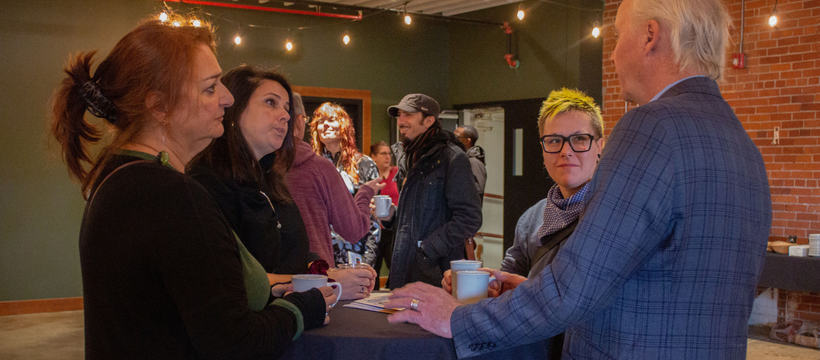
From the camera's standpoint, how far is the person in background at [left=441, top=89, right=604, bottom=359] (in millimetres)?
2004

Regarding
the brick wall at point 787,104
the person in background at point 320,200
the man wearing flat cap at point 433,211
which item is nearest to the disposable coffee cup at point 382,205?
the man wearing flat cap at point 433,211

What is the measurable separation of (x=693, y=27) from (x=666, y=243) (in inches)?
17.5

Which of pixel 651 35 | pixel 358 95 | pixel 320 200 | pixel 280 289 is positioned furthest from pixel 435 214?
pixel 358 95

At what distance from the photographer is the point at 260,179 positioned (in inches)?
86.1

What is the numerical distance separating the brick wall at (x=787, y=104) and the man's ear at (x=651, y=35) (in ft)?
16.5

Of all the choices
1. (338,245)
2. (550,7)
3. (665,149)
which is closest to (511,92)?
(550,7)

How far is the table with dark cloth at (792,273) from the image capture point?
16.8 feet

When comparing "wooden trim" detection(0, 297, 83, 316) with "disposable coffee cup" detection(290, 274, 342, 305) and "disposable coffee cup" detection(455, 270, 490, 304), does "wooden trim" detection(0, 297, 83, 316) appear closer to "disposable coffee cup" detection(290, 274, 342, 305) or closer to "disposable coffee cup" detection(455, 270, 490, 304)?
"disposable coffee cup" detection(290, 274, 342, 305)

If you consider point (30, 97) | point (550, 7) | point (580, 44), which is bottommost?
point (30, 97)

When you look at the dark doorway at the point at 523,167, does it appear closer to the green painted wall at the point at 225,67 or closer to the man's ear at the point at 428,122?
the green painted wall at the point at 225,67

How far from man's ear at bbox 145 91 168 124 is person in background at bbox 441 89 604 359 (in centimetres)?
105

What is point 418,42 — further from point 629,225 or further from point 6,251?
point 629,225

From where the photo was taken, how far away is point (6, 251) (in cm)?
645

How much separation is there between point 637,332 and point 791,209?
533 cm
